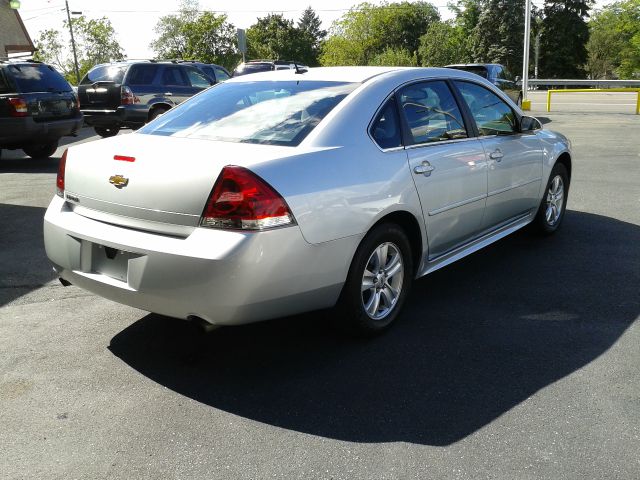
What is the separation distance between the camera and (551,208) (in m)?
6.29

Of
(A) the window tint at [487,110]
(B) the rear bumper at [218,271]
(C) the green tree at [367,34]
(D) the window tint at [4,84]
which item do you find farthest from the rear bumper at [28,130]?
(C) the green tree at [367,34]

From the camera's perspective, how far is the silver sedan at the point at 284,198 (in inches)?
127

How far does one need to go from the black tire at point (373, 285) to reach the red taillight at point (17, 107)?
9.31 m

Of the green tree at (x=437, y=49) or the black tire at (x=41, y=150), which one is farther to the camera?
the green tree at (x=437, y=49)

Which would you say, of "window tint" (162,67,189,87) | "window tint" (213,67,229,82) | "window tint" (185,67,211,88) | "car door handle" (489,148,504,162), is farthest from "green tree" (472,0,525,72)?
"car door handle" (489,148,504,162)

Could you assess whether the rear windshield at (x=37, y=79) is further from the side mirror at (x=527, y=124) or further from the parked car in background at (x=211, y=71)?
the side mirror at (x=527, y=124)

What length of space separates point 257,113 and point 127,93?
11104 millimetres

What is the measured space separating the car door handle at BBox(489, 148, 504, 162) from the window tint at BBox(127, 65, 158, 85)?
36.5 ft

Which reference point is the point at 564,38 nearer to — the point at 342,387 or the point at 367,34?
the point at 367,34

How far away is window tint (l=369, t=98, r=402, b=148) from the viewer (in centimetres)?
394

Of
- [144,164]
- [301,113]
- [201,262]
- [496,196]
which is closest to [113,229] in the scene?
[144,164]

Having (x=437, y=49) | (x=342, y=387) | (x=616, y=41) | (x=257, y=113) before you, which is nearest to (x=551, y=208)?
(x=257, y=113)

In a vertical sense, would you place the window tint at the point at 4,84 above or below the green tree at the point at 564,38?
below

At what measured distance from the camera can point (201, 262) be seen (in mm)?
3156
